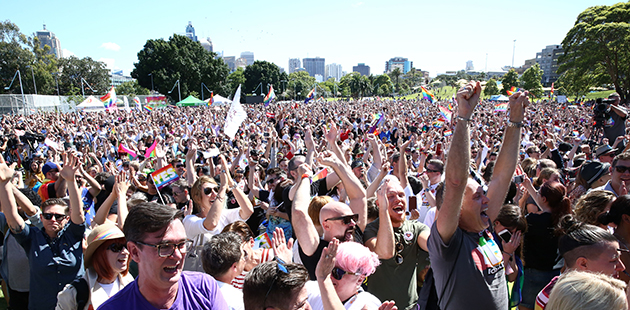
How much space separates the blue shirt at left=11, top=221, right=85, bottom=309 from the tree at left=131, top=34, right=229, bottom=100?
57.1m

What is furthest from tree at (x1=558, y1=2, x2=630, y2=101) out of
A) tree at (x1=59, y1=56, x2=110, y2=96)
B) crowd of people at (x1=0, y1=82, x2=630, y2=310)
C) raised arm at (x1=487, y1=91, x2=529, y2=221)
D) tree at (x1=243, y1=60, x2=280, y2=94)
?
tree at (x1=59, y1=56, x2=110, y2=96)

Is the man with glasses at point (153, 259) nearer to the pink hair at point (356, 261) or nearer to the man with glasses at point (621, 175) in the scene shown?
the pink hair at point (356, 261)

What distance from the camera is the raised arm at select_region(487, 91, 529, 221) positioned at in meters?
2.26

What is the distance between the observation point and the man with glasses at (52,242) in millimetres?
3014

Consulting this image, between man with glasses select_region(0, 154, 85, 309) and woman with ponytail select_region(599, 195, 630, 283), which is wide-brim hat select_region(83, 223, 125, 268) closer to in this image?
man with glasses select_region(0, 154, 85, 309)

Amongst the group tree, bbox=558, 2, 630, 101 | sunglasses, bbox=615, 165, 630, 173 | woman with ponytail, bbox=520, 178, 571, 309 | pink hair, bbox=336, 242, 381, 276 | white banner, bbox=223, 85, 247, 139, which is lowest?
woman with ponytail, bbox=520, 178, 571, 309

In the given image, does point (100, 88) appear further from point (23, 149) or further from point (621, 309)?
point (621, 309)

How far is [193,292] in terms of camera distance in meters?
1.91

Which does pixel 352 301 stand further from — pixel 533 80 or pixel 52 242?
pixel 533 80

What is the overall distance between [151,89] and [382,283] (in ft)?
203

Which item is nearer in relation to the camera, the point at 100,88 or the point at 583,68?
the point at 583,68

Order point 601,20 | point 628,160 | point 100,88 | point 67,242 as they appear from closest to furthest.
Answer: point 67,242 → point 628,160 → point 601,20 → point 100,88

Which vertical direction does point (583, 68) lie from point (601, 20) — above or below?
below

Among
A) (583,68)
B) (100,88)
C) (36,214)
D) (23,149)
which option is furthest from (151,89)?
(36,214)
